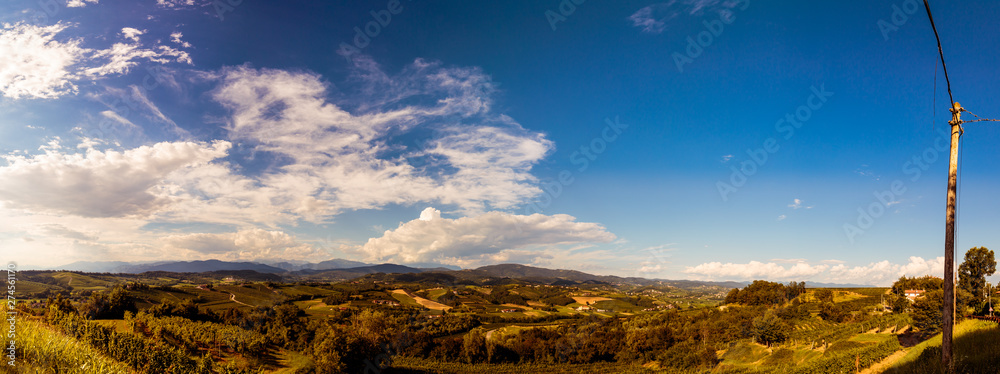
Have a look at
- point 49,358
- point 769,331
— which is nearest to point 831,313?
point 769,331

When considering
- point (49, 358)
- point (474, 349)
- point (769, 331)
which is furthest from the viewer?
point (474, 349)

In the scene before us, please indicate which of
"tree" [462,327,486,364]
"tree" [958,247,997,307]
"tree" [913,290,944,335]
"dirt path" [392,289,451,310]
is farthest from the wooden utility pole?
"dirt path" [392,289,451,310]

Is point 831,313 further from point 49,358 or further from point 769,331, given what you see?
point 49,358

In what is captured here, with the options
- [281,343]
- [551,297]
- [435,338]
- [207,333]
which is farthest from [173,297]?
[551,297]

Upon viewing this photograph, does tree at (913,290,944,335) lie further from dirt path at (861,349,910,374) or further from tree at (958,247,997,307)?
dirt path at (861,349,910,374)

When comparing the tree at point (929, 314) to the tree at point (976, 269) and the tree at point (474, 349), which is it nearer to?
the tree at point (976, 269)

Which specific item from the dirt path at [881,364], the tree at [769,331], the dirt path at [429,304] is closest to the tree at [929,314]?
the dirt path at [881,364]
